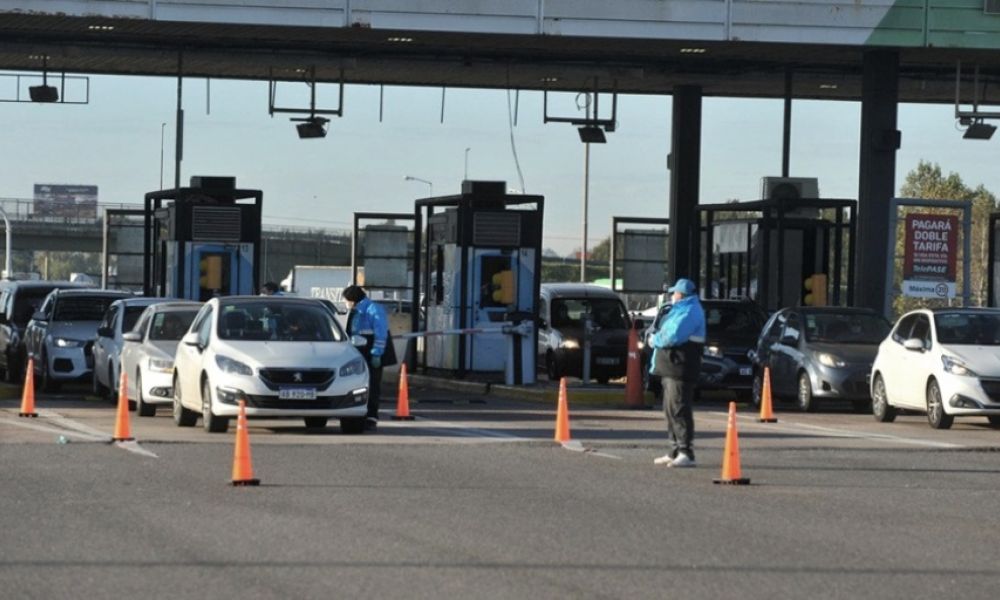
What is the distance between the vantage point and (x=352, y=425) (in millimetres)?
22297

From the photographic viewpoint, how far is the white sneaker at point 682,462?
18359 millimetres

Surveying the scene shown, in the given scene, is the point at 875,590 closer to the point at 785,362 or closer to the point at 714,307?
the point at 785,362

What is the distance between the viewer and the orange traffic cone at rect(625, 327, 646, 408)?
92.2 ft

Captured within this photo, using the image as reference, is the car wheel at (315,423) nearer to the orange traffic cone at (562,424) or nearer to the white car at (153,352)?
the white car at (153,352)

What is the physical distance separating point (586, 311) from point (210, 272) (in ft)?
23.9

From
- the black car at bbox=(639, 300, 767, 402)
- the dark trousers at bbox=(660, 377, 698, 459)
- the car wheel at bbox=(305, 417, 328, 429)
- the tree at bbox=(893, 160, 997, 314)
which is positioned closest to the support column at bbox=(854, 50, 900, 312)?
the black car at bbox=(639, 300, 767, 402)

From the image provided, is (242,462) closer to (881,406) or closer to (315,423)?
(315,423)

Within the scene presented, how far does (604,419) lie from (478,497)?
34.2ft

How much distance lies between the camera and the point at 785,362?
95.5ft

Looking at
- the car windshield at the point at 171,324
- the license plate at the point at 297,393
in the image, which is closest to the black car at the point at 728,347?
Answer: the car windshield at the point at 171,324

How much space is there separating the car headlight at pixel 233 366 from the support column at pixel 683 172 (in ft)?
68.0

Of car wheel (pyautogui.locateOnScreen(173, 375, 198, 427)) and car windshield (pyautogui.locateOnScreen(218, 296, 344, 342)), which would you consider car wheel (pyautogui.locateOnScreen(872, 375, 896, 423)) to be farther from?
car wheel (pyautogui.locateOnScreen(173, 375, 198, 427))

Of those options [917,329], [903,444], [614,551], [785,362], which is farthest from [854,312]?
[614,551]

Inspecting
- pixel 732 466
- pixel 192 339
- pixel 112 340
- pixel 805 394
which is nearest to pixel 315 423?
pixel 192 339
